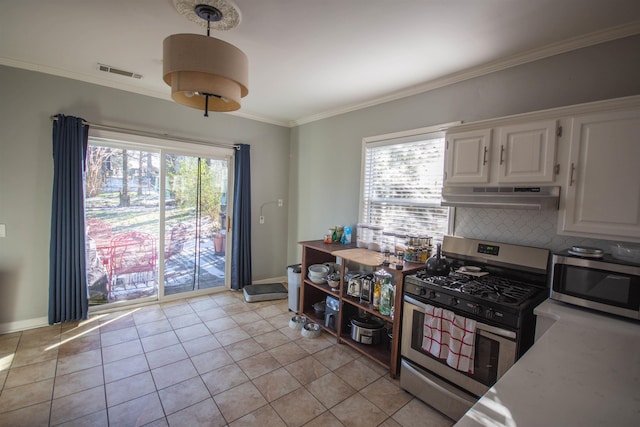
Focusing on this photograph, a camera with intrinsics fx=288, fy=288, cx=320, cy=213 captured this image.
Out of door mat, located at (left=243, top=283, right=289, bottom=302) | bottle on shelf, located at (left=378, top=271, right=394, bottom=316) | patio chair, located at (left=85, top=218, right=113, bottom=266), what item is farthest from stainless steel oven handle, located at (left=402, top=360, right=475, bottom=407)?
patio chair, located at (left=85, top=218, right=113, bottom=266)

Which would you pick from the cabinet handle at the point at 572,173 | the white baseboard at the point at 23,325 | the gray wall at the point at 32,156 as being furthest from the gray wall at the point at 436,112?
the white baseboard at the point at 23,325

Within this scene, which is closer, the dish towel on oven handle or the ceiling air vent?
the dish towel on oven handle

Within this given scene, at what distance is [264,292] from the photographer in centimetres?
405

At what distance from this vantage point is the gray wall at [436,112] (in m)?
1.95

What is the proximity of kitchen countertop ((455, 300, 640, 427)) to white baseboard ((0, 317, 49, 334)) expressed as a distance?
13.3 ft

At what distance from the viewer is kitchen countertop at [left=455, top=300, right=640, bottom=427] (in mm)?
835

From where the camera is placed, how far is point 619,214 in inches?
63.5

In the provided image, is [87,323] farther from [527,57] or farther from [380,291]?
[527,57]

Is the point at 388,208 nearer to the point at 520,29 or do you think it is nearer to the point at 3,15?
the point at 520,29

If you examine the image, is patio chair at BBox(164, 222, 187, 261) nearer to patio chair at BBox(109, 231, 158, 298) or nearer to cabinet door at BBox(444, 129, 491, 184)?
patio chair at BBox(109, 231, 158, 298)

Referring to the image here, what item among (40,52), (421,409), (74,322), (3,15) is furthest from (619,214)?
(74,322)

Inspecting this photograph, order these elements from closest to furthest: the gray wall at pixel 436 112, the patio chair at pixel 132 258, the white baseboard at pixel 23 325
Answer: the gray wall at pixel 436 112
the white baseboard at pixel 23 325
the patio chair at pixel 132 258

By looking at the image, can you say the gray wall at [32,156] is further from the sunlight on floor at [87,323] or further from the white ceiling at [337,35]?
the sunlight on floor at [87,323]

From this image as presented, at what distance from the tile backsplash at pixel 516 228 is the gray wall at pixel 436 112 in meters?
0.02
